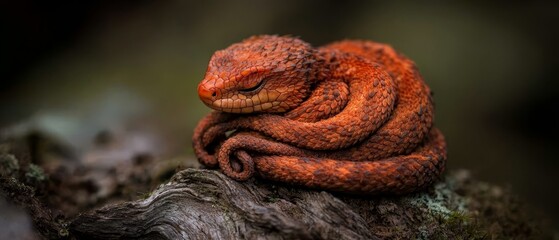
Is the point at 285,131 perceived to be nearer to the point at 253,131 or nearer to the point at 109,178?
the point at 253,131

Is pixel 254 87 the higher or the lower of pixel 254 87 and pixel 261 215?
the higher

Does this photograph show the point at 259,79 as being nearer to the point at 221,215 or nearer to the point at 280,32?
the point at 221,215

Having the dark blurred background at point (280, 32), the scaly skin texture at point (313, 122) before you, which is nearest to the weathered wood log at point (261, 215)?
the scaly skin texture at point (313, 122)

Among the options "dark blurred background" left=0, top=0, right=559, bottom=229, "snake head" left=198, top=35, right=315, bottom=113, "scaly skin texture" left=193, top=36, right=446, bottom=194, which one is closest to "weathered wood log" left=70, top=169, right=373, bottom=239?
"scaly skin texture" left=193, top=36, right=446, bottom=194

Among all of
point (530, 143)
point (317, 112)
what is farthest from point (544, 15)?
point (317, 112)

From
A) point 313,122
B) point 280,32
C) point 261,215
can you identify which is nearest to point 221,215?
point 261,215

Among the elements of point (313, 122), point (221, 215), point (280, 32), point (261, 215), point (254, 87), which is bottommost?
point (261, 215)

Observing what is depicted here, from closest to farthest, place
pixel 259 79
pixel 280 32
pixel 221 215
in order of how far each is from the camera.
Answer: pixel 221 215, pixel 259 79, pixel 280 32
